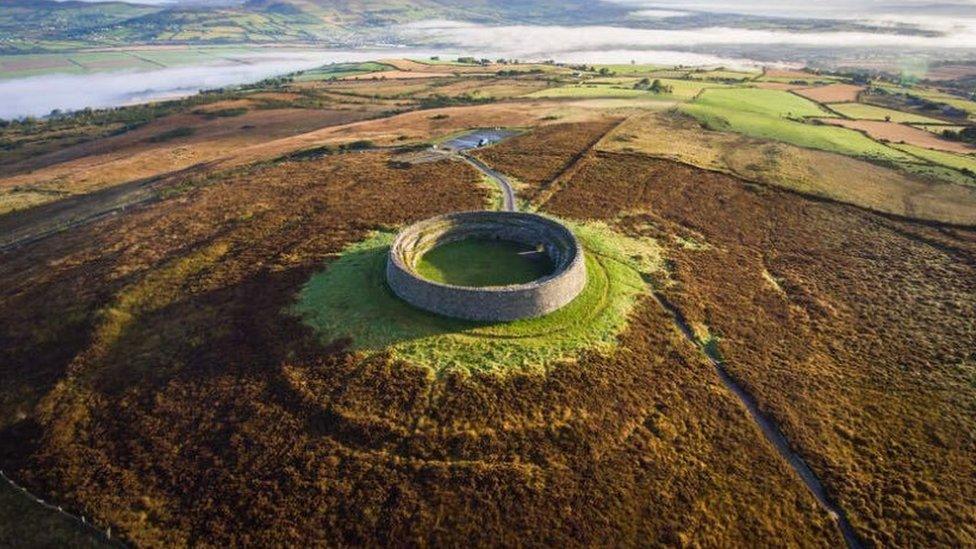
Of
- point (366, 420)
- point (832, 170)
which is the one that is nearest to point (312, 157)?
point (366, 420)

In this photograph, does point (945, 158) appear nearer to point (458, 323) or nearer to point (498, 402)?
point (458, 323)

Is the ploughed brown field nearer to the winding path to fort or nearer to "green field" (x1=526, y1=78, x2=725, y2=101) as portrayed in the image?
the winding path to fort

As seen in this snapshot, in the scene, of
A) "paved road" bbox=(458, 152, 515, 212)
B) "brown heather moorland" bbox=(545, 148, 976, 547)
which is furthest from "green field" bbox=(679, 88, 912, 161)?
"paved road" bbox=(458, 152, 515, 212)

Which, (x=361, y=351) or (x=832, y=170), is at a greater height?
(x=832, y=170)

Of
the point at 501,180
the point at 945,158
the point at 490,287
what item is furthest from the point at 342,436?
the point at 945,158

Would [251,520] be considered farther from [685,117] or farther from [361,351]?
[685,117]
